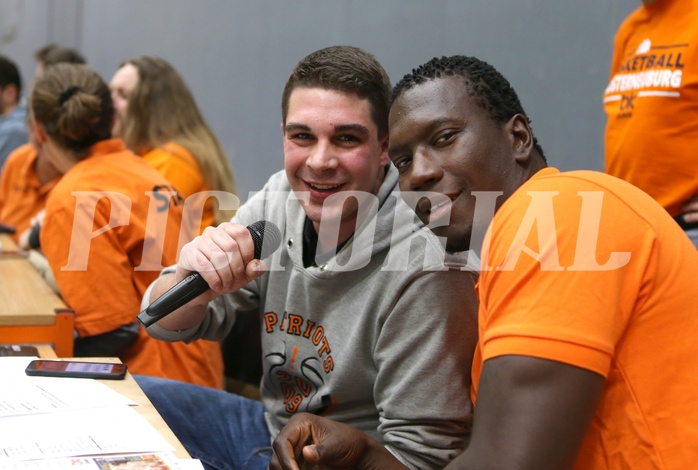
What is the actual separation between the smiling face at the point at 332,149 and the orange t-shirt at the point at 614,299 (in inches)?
28.6

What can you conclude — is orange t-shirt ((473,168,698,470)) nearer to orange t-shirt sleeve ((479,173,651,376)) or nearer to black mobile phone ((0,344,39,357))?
orange t-shirt sleeve ((479,173,651,376))

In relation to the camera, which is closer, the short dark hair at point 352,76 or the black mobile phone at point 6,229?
the short dark hair at point 352,76

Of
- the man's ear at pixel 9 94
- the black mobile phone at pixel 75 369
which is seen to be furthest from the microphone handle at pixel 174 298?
the man's ear at pixel 9 94

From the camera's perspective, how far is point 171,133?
13.3 ft

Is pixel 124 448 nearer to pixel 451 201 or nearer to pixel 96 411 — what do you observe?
pixel 96 411

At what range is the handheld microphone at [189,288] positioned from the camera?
167 centimetres

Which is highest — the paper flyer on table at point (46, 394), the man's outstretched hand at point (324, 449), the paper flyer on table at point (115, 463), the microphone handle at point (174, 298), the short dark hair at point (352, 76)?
the short dark hair at point (352, 76)

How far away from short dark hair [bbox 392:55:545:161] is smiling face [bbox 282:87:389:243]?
31 centimetres

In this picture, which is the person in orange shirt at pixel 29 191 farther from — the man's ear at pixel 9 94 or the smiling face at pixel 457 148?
the smiling face at pixel 457 148

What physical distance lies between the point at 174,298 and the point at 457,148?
650 millimetres

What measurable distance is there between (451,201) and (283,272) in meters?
0.69

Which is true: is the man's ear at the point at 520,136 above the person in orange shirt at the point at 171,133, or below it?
above

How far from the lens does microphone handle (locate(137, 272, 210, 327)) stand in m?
1.67

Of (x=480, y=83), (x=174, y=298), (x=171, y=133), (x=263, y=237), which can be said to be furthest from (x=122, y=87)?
(x=480, y=83)
